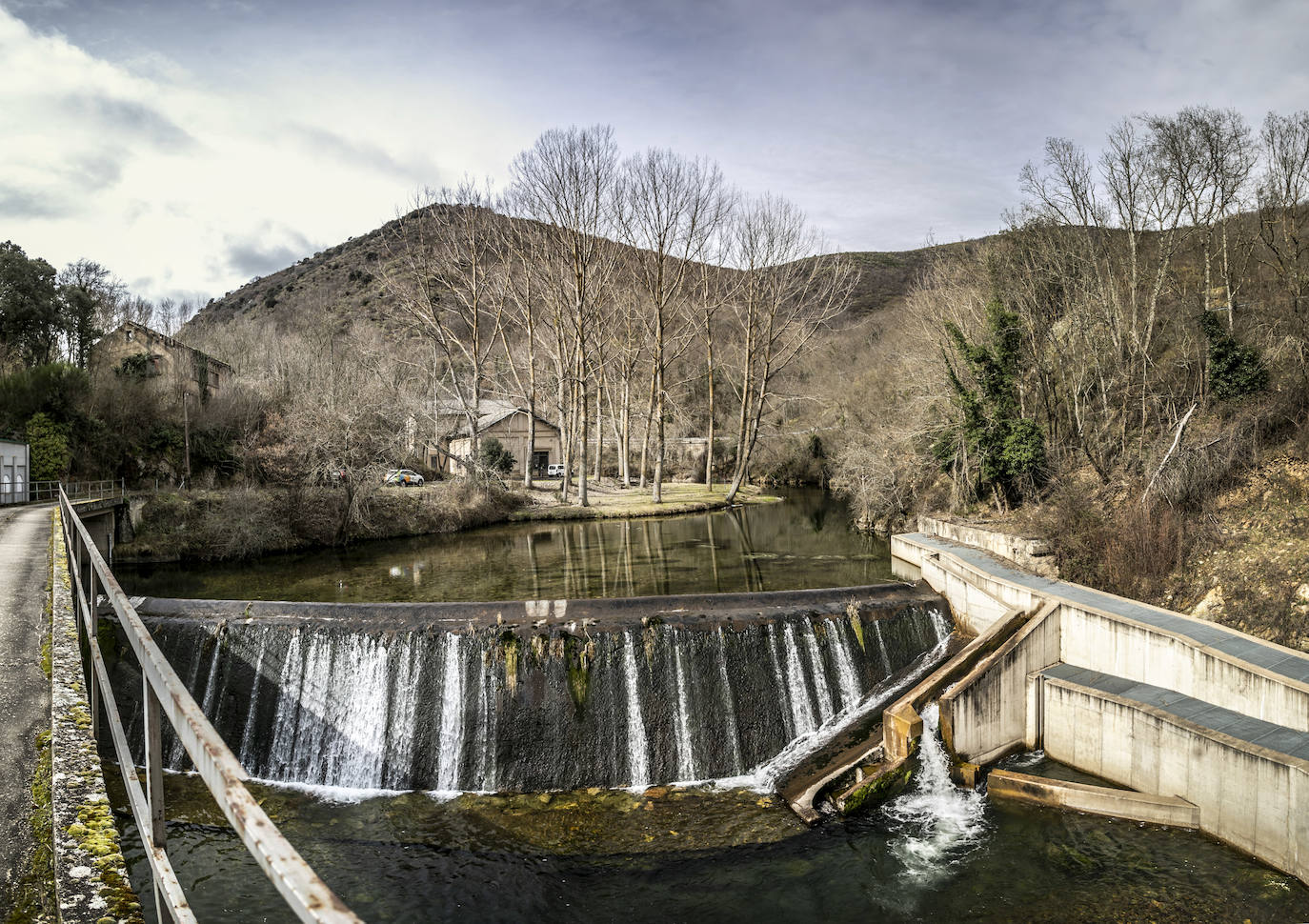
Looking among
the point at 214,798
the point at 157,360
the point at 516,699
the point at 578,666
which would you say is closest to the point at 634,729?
the point at 578,666

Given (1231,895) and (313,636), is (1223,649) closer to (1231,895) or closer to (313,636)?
(1231,895)

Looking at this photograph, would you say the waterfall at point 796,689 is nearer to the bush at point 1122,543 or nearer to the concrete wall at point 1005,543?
the concrete wall at point 1005,543

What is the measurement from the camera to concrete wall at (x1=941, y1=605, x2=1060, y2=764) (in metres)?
11.5

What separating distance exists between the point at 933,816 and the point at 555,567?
12958 mm

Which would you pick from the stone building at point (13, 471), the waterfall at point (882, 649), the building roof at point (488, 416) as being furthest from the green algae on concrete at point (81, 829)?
the building roof at point (488, 416)

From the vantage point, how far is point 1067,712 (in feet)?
38.8

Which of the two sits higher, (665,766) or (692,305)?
(692,305)

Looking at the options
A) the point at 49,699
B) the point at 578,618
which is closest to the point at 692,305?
the point at 578,618

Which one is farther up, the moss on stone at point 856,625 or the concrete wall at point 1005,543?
the concrete wall at point 1005,543

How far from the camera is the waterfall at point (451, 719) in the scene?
11508 millimetres

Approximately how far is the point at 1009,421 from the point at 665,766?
49.4ft

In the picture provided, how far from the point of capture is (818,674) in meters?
13.3

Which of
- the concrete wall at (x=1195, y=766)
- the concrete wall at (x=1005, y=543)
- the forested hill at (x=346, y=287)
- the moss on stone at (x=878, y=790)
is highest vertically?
the forested hill at (x=346, y=287)

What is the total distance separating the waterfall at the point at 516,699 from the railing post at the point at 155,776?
9333 millimetres
